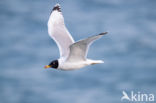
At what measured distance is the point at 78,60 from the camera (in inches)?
205

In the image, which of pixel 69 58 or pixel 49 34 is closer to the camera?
pixel 69 58

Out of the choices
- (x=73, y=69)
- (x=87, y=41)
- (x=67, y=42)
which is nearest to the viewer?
(x=87, y=41)

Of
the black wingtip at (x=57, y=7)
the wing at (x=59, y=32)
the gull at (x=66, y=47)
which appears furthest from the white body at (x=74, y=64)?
the black wingtip at (x=57, y=7)

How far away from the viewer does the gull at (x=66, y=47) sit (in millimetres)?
4914

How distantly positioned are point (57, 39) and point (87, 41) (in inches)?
46.0

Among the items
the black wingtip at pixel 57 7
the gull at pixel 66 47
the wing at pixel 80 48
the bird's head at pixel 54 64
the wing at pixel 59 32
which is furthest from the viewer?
the black wingtip at pixel 57 7

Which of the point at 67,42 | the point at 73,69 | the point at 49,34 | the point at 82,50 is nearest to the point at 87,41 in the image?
the point at 82,50

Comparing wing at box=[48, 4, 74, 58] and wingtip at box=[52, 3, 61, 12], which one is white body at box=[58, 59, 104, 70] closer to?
wing at box=[48, 4, 74, 58]

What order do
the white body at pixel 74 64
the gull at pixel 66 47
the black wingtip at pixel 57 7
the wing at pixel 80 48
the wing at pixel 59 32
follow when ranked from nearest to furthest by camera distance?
the wing at pixel 80 48, the gull at pixel 66 47, the white body at pixel 74 64, the wing at pixel 59 32, the black wingtip at pixel 57 7

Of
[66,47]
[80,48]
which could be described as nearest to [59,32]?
[66,47]

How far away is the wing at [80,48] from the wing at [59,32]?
0.99 feet

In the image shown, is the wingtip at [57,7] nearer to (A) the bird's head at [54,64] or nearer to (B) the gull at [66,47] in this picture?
(B) the gull at [66,47]

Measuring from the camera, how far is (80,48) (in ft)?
16.4

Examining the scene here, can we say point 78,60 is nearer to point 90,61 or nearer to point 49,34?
point 90,61
